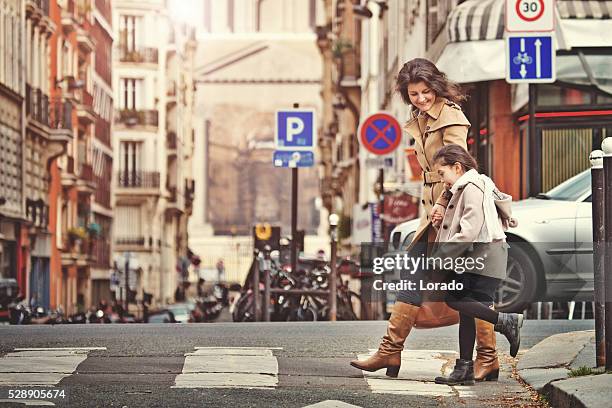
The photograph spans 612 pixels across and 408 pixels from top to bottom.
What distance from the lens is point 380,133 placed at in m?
27.3

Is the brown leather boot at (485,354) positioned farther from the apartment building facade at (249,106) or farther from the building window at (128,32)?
the apartment building facade at (249,106)

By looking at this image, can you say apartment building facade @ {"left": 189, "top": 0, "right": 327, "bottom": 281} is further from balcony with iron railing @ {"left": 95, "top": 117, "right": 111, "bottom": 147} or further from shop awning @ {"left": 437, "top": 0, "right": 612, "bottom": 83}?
shop awning @ {"left": 437, "top": 0, "right": 612, "bottom": 83}

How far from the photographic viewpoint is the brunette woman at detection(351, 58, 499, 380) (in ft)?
31.9

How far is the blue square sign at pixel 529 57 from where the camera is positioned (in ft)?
65.6

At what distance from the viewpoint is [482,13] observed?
2533cm

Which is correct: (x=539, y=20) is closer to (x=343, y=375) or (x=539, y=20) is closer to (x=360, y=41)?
(x=343, y=375)

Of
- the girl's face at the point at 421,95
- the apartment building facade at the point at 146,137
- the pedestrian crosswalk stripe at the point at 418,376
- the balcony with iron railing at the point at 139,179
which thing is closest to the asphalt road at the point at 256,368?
the pedestrian crosswalk stripe at the point at 418,376

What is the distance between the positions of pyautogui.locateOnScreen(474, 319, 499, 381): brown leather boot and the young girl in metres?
0.09

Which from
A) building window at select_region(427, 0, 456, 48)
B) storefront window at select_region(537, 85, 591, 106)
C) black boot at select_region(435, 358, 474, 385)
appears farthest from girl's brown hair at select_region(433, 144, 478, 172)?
building window at select_region(427, 0, 456, 48)

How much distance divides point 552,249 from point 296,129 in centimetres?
1299

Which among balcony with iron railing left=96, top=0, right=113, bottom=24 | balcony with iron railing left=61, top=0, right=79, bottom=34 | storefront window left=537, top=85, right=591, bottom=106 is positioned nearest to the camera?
storefront window left=537, top=85, right=591, bottom=106

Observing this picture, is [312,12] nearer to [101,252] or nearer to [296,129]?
[101,252]

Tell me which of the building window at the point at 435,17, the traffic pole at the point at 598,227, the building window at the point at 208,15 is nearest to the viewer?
the traffic pole at the point at 598,227

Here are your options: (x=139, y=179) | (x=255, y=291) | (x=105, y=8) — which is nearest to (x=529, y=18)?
(x=255, y=291)
